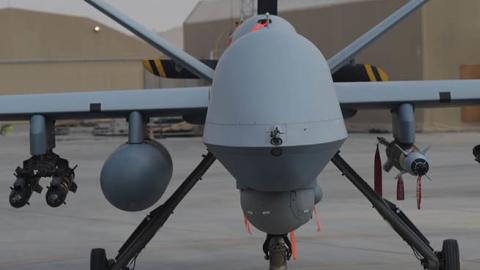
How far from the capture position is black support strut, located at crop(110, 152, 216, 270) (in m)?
10.6

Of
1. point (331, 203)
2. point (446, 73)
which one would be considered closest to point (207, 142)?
point (331, 203)

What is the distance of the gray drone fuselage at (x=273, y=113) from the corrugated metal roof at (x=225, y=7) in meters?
45.7

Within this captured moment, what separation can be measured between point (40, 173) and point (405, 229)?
4304 millimetres

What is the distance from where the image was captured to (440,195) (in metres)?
21.4

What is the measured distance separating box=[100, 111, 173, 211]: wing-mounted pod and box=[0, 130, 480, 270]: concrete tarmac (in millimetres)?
3746

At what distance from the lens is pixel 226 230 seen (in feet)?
54.2

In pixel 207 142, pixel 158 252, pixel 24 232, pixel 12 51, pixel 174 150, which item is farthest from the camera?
pixel 12 51

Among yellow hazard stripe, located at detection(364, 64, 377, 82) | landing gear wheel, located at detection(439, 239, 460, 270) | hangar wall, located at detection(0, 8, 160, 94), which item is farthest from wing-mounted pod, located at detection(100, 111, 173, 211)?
hangar wall, located at detection(0, 8, 160, 94)

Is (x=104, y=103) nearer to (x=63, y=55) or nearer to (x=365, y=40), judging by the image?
(x=365, y=40)

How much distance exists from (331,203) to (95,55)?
57.0 metres

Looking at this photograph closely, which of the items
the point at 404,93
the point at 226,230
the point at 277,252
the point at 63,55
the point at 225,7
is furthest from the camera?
the point at 63,55

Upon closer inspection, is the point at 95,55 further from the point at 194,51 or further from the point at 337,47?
the point at 337,47

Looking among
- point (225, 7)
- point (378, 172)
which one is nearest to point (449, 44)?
point (225, 7)

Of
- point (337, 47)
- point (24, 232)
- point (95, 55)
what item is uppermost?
point (24, 232)
